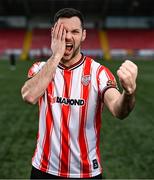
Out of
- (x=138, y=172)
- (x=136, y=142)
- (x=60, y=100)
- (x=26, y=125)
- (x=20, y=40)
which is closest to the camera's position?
(x=60, y=100)

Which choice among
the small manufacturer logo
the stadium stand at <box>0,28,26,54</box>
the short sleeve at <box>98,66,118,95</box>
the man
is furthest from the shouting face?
the stadium stand at <box>0,28,26,54</box>

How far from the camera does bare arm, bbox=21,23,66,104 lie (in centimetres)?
266

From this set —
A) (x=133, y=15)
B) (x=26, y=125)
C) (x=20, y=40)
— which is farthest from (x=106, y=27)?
(x=26, y=125)

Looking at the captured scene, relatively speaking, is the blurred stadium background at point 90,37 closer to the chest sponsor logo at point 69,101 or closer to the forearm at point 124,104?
the chest sponsor logo at point 69,101

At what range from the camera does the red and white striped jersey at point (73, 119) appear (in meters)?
2.85

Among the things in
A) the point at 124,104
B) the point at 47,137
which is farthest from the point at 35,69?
the point at 124,104

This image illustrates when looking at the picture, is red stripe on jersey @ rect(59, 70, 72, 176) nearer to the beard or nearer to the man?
the man

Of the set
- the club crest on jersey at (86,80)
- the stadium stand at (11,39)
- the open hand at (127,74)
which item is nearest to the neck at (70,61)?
the club crest on jersey at (86,80)

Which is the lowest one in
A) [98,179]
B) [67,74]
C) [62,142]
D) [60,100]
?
[98,179]

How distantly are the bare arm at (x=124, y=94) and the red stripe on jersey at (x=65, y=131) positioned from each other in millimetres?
293

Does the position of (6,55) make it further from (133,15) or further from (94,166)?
(94,166)

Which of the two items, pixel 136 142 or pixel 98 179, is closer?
pixel 98 179

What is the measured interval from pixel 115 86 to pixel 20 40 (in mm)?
50066

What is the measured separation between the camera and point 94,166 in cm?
295
